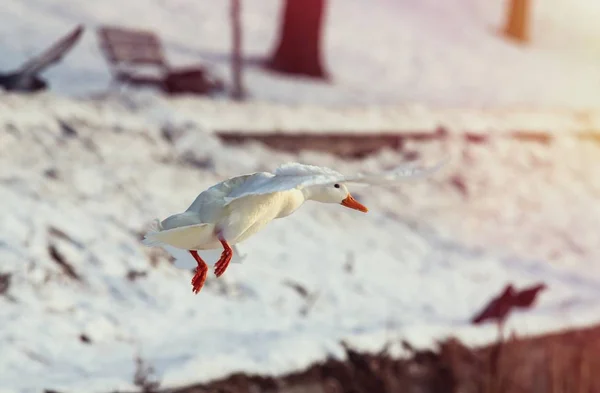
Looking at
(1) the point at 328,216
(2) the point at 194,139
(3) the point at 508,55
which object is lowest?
(3) the point at 508,55

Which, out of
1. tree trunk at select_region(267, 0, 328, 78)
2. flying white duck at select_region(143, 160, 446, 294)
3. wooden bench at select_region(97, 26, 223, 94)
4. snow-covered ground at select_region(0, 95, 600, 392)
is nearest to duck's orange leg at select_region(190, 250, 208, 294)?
flying white duck at select_region(143, 160, 446, 294)

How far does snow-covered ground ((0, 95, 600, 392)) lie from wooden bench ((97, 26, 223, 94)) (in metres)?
0.96

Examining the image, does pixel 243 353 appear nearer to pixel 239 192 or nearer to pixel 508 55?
pixel 239 192

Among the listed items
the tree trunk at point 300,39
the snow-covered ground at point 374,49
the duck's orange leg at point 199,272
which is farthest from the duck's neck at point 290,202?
the tree trunk at point 300,39

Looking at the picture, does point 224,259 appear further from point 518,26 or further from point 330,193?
point 518,26

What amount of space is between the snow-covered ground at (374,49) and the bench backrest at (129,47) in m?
0.17

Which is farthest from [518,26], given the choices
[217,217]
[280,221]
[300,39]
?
[217,217]

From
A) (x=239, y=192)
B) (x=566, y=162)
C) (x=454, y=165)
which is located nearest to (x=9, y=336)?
(x=239, y=192)

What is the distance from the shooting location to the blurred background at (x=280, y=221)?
4.06 metres

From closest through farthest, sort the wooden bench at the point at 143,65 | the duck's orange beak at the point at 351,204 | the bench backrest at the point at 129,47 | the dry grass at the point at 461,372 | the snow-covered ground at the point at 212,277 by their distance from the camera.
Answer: the duck's orange beak at the point at 351,204
the snow-covered ground at the point at 212,277
the dry grass at the point at 461,372
the wooden bench at the point at 143,65
the bench backrest at the point at 129,47

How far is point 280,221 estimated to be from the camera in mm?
5824

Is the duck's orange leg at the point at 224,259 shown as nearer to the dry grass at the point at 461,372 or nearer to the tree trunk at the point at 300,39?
the dry grass at the point at 461,372

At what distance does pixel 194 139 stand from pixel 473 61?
755 centimetres

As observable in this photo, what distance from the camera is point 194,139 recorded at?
6512 millimetres
